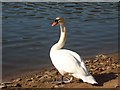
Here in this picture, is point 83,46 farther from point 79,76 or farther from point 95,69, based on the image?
point 79,76

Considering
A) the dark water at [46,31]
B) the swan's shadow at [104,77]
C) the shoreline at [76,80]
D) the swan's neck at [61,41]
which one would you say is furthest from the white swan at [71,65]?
the dark water at [46,31]

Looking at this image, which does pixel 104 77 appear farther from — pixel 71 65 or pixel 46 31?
pixel 46 31

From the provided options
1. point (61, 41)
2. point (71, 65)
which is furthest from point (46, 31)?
point (71, 65)

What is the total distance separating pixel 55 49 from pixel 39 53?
3251mm

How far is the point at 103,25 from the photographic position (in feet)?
56.0

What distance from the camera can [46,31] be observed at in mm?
14516

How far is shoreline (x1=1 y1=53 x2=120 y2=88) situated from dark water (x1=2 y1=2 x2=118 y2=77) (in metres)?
0.65

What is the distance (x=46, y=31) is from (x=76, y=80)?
6664 millimetres

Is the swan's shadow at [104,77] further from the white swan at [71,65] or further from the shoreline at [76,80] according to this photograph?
the white swan at [71,65]

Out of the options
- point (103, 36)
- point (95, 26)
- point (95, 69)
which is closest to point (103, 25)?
point (95, 26)

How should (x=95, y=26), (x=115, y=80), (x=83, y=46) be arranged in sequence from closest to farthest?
(x=115, y=80) < (x=83, y=46) < (x=95, y=26)

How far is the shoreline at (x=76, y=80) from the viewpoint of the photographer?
7.80 metres

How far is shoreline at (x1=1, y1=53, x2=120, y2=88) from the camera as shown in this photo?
25.6 ft

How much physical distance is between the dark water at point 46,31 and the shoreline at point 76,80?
25.6 inches
